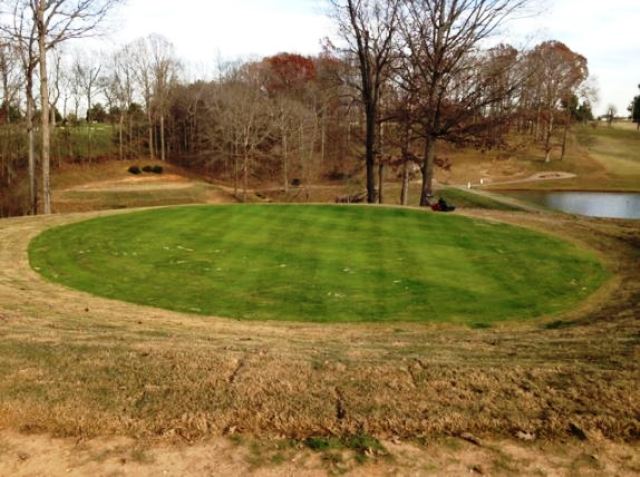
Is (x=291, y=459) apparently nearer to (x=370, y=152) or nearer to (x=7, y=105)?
(x=370, y=152)

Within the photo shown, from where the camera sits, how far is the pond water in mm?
35378

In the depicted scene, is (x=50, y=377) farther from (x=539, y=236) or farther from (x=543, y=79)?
(x=543, y=79)

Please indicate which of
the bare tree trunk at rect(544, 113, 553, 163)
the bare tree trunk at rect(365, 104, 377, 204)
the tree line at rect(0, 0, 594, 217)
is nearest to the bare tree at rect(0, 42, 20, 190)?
the tree line at rect(0, 0, 594, 217)

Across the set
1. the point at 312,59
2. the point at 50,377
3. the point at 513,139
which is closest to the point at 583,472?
the point at 50,377

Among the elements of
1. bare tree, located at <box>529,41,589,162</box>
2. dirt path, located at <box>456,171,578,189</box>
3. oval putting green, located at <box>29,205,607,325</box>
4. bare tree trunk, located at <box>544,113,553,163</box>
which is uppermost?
bare tree, located at <box>529,41,589,162</box>

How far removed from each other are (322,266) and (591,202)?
1449 inches

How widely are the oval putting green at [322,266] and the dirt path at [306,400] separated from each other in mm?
3184

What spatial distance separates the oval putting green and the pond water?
20124mm

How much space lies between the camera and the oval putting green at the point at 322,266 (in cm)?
1066

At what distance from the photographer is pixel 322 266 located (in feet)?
42.9

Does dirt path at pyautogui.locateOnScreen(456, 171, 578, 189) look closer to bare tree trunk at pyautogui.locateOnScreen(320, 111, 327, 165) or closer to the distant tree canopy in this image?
bare tree trunk at pyautogui.locateOnScreen(320, 111, 327, 165)

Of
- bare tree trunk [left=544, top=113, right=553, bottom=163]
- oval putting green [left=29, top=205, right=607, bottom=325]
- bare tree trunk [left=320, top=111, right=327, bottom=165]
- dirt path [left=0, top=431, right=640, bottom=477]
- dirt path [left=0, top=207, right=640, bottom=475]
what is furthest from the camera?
bare tree trunk [left=544, top=113, right=553, bottom=163]

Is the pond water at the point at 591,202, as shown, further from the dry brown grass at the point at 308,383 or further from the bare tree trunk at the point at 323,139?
the dry brown grass at the point at 308,383

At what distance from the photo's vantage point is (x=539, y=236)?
54.7 feet
